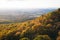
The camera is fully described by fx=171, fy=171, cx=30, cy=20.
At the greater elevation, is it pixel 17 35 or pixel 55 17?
pixel 55 17

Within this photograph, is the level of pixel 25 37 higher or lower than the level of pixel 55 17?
lower

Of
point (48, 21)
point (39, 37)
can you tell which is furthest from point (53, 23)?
point (39, 37)

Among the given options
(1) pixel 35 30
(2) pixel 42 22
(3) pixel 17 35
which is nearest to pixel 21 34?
(3) pixel 17 35

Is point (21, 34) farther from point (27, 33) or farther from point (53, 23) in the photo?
point (53, 23)

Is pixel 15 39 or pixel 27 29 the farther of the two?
pixel 27 29

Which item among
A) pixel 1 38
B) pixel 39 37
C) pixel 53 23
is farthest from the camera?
pixel 53 23

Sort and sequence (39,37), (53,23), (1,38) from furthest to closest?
(53,23)
(1,38)
(39,37)

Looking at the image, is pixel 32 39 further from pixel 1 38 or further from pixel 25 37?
pixel 1 38

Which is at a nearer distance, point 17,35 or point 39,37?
point 39,37
